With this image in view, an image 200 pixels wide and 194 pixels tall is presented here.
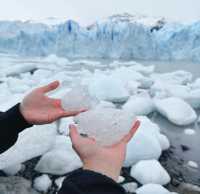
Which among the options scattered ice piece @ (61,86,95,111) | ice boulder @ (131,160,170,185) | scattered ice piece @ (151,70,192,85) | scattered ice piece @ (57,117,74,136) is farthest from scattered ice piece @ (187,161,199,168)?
scattered ice piece @ (151,70,192,85)

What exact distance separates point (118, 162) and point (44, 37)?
12.3 metres

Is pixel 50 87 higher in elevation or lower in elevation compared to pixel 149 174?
higher

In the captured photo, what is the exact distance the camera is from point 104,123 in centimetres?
79

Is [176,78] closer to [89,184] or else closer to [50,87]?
[50,87]

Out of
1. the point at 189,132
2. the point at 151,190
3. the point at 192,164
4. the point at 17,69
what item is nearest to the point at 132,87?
the point at 189,132

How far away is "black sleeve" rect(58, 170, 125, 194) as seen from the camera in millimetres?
539

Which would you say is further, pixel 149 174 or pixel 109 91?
pixel 109 91

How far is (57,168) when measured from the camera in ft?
6.75

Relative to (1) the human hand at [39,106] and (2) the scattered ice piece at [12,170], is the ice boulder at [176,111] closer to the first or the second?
(2) the scattered ice piece at [12,170]

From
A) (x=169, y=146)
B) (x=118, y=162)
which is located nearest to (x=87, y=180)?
(x=118, y=162)

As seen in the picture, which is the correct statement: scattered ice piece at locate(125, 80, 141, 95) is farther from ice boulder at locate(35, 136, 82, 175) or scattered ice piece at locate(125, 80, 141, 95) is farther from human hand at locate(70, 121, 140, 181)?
human hand at locate(70, 121, 140, 181)

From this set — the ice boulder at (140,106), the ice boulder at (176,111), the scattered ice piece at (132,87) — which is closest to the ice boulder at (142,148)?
the ice boulder at (176,111)

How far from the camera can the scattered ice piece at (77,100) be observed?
2.71 feet

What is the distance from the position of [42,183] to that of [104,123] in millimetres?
1246
